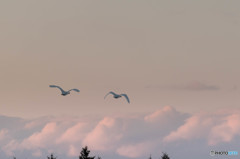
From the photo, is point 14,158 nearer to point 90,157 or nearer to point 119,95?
point 90,157

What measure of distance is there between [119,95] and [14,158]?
47.4m

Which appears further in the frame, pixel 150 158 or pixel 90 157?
pixel 150 158

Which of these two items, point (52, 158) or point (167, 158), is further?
point (167, 158)

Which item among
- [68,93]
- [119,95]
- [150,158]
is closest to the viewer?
[119,95]

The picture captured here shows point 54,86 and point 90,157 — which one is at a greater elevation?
point 54,86

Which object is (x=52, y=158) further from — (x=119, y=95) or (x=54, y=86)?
Result: (x=119, y=95)

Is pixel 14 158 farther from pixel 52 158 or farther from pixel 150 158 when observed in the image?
pixel 150 158

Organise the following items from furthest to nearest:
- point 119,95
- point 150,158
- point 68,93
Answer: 1. point 150,158
2. point 68,93
3. point 119,95

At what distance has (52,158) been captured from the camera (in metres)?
174

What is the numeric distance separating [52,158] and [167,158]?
3144 centimetres

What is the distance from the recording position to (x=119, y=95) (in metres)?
155

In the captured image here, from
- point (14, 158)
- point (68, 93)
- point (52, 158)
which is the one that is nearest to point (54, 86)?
point (68, 93)

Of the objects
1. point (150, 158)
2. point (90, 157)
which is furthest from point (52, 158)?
point (150, 158)

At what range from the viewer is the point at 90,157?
172375 mm
